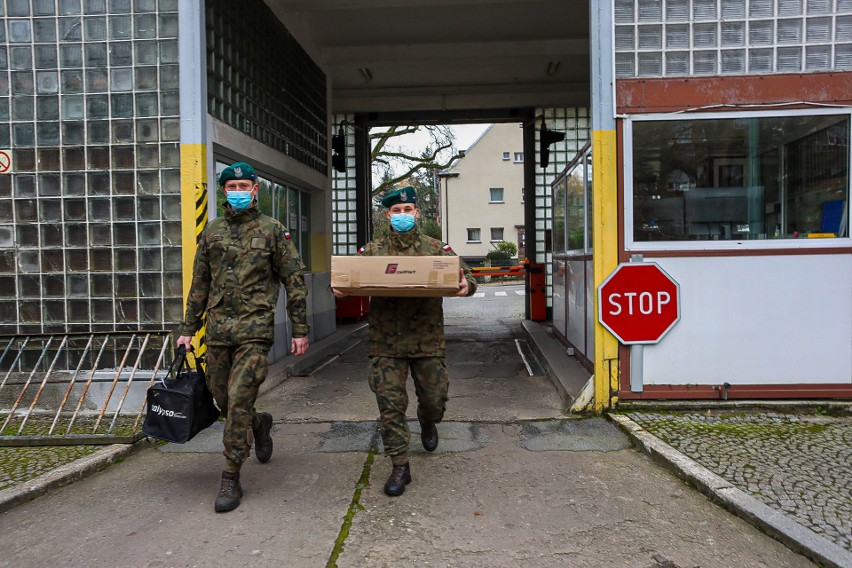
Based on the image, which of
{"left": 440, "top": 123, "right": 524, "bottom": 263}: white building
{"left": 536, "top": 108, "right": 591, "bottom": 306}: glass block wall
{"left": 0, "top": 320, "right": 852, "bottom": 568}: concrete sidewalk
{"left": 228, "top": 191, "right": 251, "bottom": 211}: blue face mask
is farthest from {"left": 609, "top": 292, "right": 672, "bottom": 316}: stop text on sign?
{"left": 440, "top": 123, "right": 524, "bottom": 263}: white building

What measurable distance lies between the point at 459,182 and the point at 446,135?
60.3 feet

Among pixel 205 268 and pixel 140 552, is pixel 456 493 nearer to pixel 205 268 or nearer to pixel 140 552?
pixel 140 552

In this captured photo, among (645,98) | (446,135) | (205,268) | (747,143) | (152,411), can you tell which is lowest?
(152,411)

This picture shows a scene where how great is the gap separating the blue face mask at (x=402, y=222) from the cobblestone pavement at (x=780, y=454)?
7.71 ft

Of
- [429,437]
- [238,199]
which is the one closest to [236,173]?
[238,199]

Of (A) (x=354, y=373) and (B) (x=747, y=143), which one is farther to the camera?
(A) (x=354, y=373)

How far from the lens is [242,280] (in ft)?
12.9

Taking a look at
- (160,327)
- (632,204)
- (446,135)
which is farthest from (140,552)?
(446,135)

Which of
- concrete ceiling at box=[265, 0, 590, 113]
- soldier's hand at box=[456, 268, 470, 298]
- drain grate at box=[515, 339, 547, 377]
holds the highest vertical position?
concrete ceiling at box=[265, 0, 590, 113]

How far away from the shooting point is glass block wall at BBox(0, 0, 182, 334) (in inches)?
225

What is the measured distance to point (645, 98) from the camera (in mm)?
5422

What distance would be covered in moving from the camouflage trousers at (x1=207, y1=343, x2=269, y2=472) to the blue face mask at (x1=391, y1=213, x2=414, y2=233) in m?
1.07

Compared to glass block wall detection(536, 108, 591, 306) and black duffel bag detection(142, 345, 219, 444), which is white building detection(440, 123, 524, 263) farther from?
black duffel bag detection(142, 345, 219, 444)

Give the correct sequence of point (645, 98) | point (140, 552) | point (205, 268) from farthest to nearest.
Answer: point (645, 98) < point (205, 268) < point (140, 552)
